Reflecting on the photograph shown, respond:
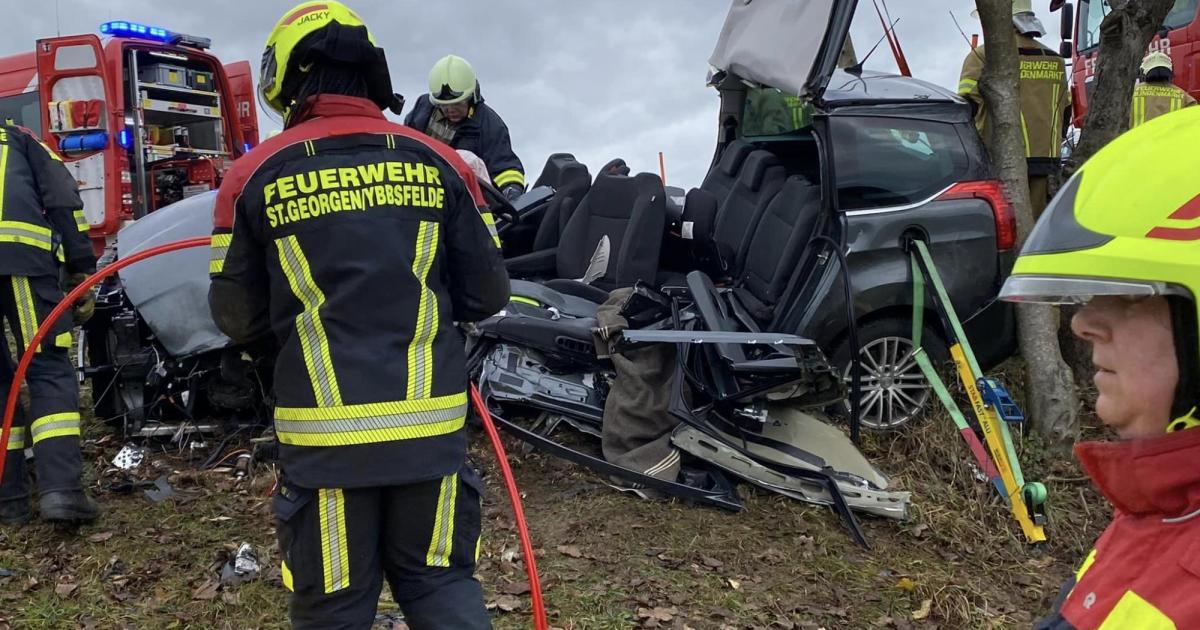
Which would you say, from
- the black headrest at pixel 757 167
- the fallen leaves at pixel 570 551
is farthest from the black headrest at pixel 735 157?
the fallen leaves at pixel 570 551

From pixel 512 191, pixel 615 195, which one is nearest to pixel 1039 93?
pixel 615 195

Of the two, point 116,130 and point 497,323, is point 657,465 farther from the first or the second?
point 116,130

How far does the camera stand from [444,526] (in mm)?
2363

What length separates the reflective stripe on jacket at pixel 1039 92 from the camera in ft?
20.0

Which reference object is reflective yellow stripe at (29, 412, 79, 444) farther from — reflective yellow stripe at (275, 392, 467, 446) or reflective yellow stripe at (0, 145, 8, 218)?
reflective yellow stripe at (275, 392, 467, 446)

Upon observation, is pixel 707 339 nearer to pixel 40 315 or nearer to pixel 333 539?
pixel 333 539

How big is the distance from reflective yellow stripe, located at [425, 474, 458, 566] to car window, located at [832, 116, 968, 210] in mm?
3052

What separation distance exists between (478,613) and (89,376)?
3.53 meters

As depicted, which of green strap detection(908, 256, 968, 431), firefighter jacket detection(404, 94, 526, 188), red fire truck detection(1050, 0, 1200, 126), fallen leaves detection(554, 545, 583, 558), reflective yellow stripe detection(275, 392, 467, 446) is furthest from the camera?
red fire truck detection(1050, 0, 1200, 126)

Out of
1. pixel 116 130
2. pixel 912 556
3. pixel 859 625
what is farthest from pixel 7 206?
pixel 116 130

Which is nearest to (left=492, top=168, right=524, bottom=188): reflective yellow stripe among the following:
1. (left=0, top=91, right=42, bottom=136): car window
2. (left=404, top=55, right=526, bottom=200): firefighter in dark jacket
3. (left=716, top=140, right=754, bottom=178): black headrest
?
(left=404, top=55, right=526, bottom=200): firefighter in dark jacket

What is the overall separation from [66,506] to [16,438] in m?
0.52

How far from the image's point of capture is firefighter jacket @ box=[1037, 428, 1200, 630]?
96 centimetres

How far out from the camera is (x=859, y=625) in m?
3.44
